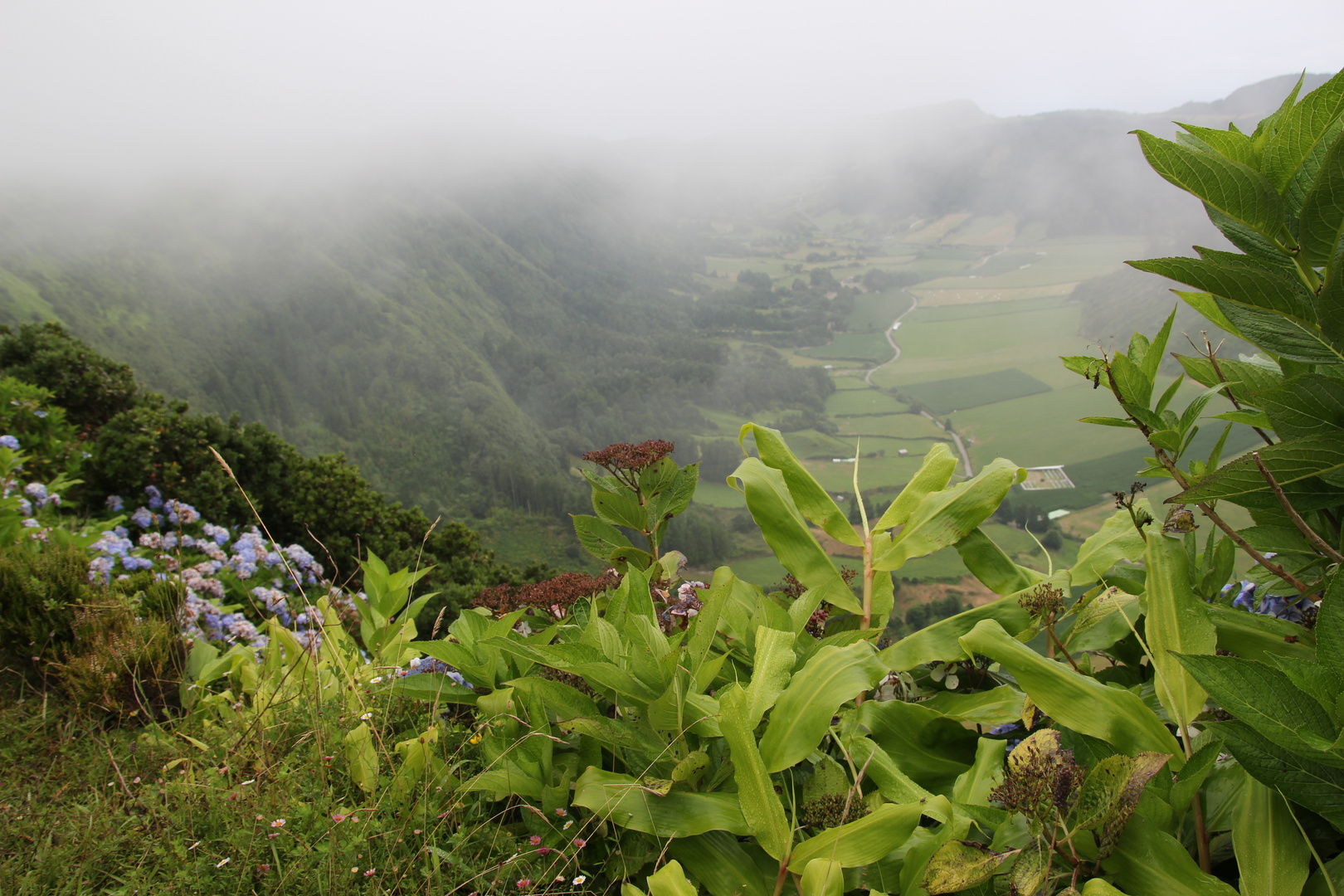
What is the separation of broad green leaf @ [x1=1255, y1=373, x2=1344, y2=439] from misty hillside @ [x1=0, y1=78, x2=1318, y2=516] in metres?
61.4

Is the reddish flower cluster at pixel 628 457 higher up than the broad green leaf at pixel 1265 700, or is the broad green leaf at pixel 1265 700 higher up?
the reddish flower cluster at pixel 628 457

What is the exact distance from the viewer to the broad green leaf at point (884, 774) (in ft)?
3.69

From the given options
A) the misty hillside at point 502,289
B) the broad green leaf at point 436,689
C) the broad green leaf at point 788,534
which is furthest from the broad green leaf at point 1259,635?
the misty hillside at point 502,289

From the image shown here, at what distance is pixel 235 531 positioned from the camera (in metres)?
9.00

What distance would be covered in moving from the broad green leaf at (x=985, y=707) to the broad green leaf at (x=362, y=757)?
1.18 meters

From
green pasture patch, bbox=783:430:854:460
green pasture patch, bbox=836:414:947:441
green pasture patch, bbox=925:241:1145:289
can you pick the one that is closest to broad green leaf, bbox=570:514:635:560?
green pasture patch, bbox=783:430:854:460

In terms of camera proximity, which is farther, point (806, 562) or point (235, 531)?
point (235, 531)

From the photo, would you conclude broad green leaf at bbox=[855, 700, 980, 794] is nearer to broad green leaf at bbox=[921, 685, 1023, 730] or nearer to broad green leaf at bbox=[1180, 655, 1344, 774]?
broad green leaf at bbox=[921, 685, 1023, 730]

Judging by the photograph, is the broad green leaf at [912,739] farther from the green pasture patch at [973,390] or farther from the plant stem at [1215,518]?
the green pasture patch at [973,390]

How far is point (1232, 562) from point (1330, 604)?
49 cm

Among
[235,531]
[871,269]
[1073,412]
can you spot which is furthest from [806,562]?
[871,269]

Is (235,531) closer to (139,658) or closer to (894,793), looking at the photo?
(139,658)

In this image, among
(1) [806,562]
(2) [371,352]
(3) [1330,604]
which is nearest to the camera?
(3) [1330,604]

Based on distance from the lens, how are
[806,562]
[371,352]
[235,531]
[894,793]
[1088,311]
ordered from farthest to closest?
A: [1088,311], [371,352], [235,531], [806,562], [894,793]
